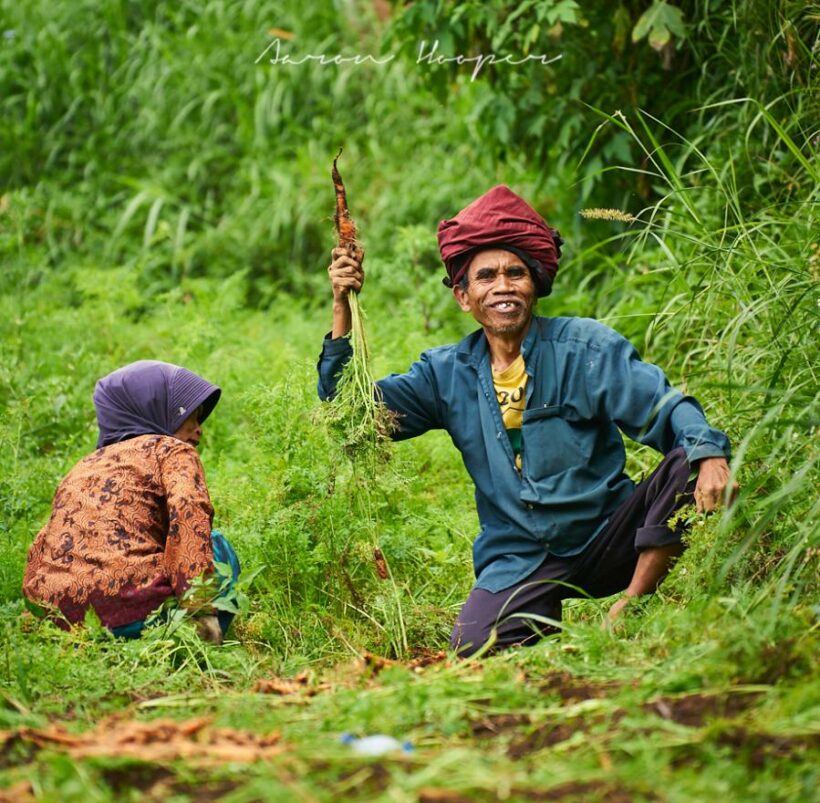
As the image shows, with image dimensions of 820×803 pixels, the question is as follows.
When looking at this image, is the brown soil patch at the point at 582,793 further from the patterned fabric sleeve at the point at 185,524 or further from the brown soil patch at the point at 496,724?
the patterned fabric sleeve at the point at 185,524

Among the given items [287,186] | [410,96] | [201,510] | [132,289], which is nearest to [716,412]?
[201,510]

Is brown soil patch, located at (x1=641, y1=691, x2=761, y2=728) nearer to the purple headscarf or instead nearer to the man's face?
the man's face

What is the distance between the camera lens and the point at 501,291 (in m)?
4.17

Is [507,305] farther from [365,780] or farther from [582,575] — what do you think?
[365,780]

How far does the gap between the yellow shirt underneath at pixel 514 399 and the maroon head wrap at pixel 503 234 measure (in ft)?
1.03

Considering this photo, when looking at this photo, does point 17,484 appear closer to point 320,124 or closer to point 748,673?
point 748,673

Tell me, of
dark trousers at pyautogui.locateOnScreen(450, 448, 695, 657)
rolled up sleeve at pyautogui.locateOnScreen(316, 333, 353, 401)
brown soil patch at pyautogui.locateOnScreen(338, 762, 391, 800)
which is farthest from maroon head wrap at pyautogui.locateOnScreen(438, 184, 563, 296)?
brown soil patch at pyautogui.locateOnScreen(338, 762, 391, 800)

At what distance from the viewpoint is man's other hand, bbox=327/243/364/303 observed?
4109mm

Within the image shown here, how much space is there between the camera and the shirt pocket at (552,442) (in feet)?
13.5

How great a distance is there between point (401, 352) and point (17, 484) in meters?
2.13

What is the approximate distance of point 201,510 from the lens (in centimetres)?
417

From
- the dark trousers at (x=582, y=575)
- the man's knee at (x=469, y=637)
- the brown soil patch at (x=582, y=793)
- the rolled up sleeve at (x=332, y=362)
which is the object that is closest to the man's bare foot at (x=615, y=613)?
the dark trousers at (x=582, y=575)

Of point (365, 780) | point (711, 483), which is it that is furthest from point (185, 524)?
point (365, 780)

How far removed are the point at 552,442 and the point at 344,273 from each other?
0.85 meters
